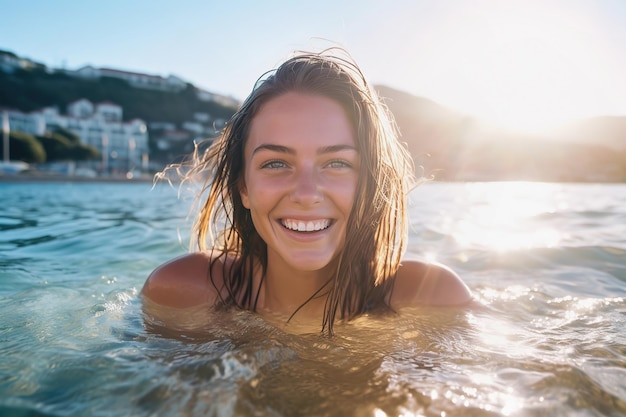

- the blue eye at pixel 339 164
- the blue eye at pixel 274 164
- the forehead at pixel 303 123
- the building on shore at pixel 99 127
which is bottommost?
the blue eye at pixel 274 164

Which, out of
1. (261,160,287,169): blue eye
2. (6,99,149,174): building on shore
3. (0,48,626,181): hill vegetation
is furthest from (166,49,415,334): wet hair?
(6,99,149,174): building on shore

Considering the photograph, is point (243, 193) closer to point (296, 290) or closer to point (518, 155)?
point (296, 290)

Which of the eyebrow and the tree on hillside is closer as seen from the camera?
the eyebrow

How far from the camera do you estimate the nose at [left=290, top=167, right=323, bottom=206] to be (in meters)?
2.19

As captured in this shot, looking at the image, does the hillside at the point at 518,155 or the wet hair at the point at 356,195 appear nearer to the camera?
the wet hair at the point at 356,195

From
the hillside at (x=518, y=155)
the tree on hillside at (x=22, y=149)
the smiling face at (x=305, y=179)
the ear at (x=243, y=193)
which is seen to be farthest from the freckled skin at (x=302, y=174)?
the tree on hillside at (x=22, y=149)

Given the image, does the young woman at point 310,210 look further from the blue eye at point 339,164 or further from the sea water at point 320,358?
the sea water at point 320,358

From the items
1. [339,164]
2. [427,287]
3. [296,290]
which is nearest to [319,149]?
[339,164]

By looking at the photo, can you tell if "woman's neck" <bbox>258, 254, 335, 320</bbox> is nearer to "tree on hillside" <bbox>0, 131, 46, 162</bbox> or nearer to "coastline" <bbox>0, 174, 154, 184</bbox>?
"coastline" <bbox>0, 174, 154, 184</bbox>

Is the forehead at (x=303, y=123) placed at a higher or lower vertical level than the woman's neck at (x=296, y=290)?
higher

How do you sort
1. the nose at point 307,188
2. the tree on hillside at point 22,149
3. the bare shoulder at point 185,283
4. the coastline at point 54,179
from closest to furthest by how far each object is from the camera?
the nose at point 307,188 < the bare shoulder at point 185,283 < the coastline at point 54,179 < the tree on hillside at point 22,149

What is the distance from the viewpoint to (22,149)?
182 feet

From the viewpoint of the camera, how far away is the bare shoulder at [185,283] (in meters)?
2.98

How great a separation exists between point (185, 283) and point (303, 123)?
1.33 meters
